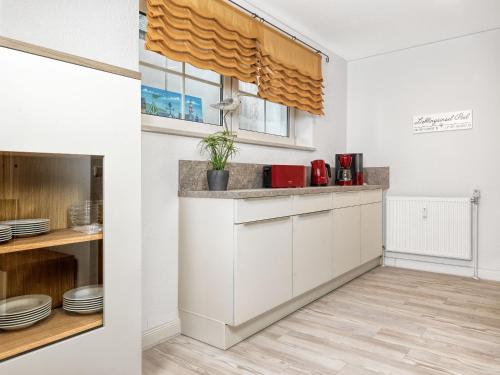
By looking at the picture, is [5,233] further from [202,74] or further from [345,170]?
[345,170]

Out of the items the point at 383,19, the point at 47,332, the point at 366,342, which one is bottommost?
the point at 366,342

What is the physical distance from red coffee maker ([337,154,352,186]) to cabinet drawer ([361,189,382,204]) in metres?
0.22

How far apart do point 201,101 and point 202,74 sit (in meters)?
0.19

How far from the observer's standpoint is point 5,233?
1200 mm

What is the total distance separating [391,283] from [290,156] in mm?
1442

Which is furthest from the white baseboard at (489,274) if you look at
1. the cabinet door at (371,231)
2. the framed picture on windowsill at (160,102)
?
the framed picture on windowsill at (160,102)

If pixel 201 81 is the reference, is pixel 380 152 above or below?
below

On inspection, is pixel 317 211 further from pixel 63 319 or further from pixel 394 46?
pixel 394 46

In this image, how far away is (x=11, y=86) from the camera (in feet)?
3.71

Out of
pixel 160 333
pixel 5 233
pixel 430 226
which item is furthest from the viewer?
pixel 430 226

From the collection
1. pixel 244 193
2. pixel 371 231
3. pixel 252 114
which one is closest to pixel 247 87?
pixel 252 114

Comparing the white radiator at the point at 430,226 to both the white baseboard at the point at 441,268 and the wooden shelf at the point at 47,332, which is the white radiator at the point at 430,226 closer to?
the white baseboard at the point at 441,268

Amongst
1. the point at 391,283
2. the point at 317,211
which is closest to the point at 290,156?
the point at 317,211

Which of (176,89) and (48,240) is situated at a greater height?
(176,89)
